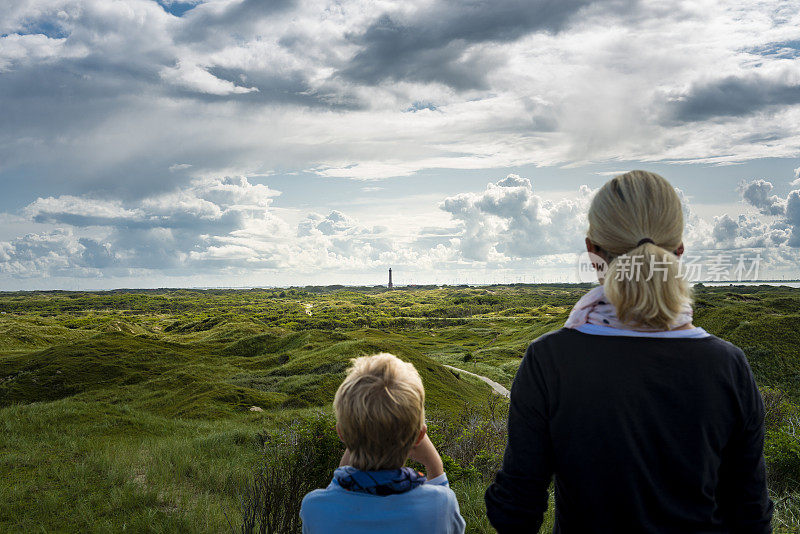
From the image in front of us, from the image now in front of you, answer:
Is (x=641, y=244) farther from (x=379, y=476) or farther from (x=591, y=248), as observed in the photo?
(x=379, y=476)

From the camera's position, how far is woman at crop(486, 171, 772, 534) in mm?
1873

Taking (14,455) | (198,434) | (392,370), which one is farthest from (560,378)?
(198,434)

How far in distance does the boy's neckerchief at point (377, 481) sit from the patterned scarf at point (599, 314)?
3.50 ft

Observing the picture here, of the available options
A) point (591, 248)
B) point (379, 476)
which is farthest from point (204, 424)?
point (591, 248)

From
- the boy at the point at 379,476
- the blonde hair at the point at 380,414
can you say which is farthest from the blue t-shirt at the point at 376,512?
the blonde hair at the point at 380,414

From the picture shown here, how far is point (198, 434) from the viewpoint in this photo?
12727 mm

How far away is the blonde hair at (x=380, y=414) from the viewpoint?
231 cm

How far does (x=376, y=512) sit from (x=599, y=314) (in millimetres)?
1364

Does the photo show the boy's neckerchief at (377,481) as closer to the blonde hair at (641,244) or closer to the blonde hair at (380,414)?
the blonde hair at (380,414)

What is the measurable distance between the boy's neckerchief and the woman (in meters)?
0.51

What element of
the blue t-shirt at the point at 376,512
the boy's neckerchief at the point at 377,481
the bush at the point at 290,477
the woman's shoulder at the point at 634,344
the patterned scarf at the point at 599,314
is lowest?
the bush at the point at 290,477

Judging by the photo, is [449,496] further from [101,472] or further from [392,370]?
[101,472]

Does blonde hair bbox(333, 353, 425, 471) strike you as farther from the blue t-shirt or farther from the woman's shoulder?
the woman's shoulder

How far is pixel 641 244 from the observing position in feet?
6.56
